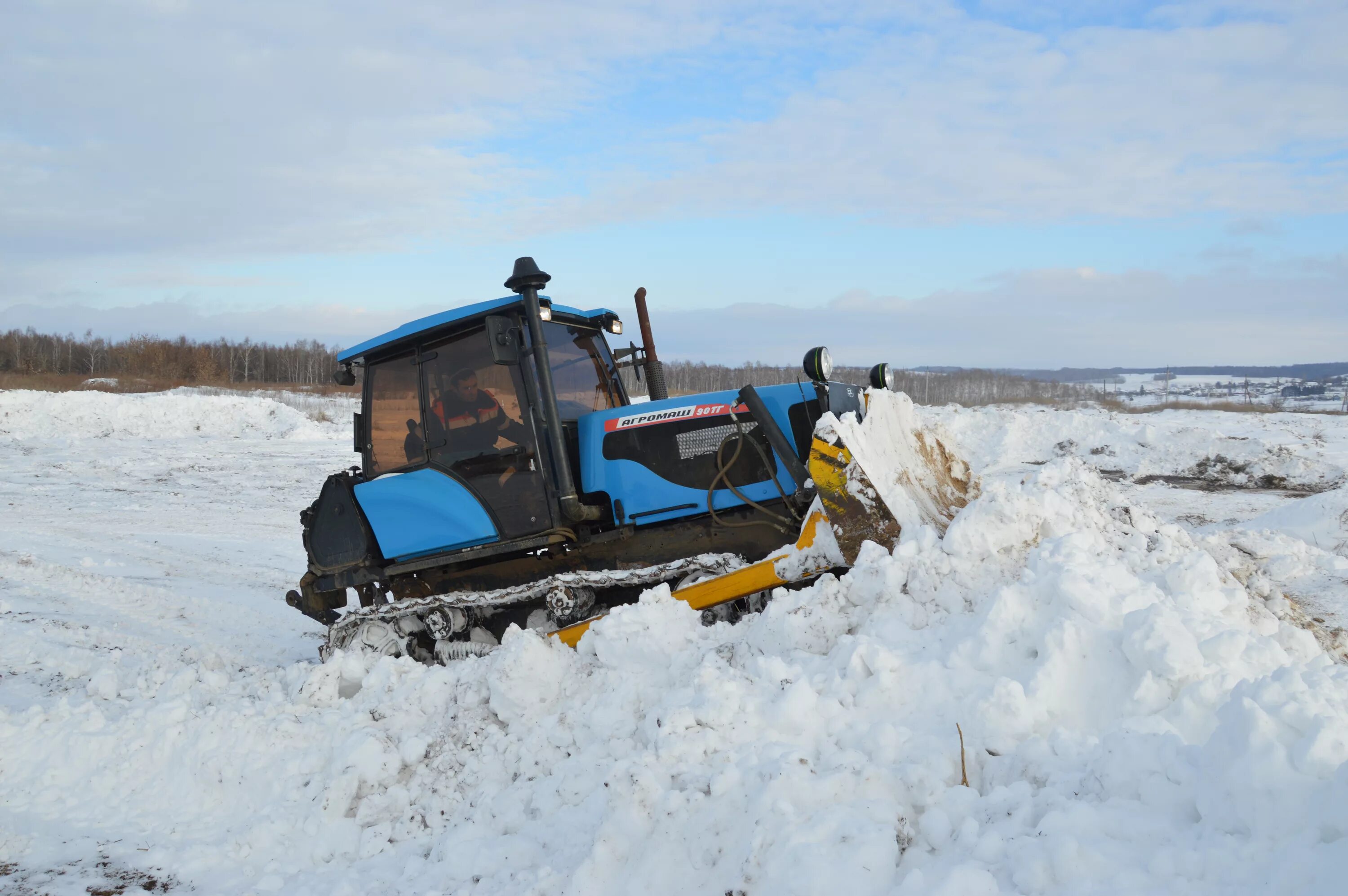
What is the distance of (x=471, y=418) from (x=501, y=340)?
0.74 metres

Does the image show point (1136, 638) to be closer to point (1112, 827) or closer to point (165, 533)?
point (1112, 827)

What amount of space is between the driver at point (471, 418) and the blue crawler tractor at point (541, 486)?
0.01 m

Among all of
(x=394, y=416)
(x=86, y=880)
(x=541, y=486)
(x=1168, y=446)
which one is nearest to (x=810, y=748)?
(x=541, y=486)

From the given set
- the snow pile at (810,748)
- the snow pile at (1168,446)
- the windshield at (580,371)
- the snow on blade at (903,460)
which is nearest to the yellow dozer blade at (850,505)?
the snow on blade at (903,460)

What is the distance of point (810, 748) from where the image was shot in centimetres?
314

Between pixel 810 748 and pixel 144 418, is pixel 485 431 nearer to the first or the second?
pixel 810 748

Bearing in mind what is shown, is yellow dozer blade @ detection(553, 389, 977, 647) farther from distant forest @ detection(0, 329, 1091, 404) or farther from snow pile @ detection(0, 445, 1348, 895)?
distant forest @ detection(0, 329, 1091, 404)

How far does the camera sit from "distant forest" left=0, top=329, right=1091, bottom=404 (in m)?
55.6

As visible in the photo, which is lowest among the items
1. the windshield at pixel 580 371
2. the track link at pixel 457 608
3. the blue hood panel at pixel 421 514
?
the track link at pixel 457 608

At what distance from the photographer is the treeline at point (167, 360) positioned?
56.8 metres

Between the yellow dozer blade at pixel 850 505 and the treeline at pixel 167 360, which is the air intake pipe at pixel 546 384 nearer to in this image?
the yellow dozer blade at pixel 850 505

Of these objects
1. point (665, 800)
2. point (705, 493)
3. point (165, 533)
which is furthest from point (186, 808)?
point (165, 533)

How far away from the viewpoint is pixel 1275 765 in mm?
2285

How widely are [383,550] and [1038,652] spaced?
14.4ft
